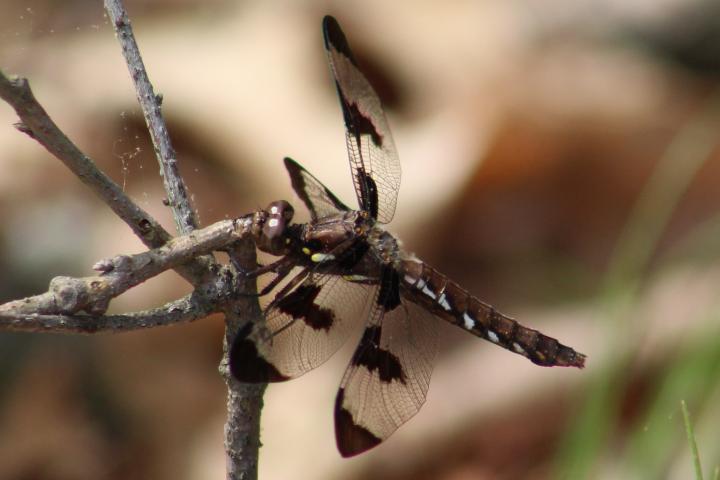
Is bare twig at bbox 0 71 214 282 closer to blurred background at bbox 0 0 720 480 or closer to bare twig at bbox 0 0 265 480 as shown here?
bare twig at bbox 0 0 265 480

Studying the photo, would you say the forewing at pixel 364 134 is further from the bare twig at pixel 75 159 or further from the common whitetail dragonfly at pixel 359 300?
the bare twig at pixel 75 159

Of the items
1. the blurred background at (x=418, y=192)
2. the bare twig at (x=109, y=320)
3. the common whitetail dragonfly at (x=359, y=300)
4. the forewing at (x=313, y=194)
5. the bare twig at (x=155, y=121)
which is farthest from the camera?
the blurred background at (x=418, y=192)

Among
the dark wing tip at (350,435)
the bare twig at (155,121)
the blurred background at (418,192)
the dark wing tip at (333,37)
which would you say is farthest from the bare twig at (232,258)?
the blurred background at (418,192)

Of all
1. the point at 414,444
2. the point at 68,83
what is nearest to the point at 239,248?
the point at 414,444

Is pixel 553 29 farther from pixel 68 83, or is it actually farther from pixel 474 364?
pixel 68 83

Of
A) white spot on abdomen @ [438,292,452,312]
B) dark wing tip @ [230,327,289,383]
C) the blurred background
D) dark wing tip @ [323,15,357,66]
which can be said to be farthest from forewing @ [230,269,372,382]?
the blurred background

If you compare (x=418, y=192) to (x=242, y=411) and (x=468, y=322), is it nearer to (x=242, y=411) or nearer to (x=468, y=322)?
(x=468, y=322)

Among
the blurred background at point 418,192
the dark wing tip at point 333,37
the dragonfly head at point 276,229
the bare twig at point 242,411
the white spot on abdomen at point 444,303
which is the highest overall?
the blurred background at point 418,192

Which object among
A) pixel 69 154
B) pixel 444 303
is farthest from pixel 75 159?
pixel 444 303
